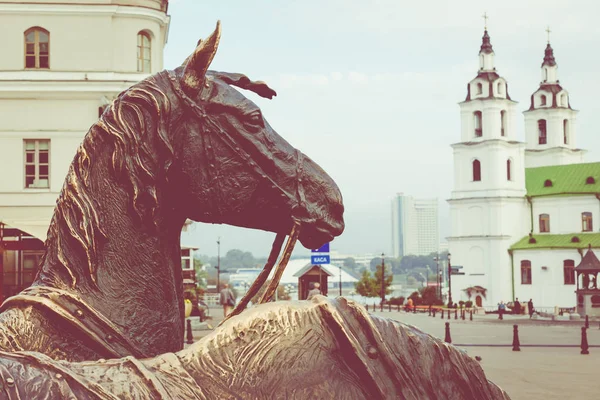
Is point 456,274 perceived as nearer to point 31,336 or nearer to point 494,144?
point 494,144

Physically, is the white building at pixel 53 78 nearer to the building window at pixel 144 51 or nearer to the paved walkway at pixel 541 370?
the building window at pixel 144 51

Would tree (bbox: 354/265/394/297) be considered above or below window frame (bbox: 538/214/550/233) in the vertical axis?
below

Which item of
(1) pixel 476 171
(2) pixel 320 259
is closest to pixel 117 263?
(2) pixel 320 259

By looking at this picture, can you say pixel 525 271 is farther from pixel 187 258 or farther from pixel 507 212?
pixel 187 258

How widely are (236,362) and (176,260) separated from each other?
1171 millimetres

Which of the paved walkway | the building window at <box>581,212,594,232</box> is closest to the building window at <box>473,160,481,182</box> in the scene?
the building window at <box>581,212,594,232</box>

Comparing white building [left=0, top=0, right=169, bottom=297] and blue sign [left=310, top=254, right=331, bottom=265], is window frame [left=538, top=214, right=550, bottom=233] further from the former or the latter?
blue sign [left=310, top=254, right=331, bottom=265]

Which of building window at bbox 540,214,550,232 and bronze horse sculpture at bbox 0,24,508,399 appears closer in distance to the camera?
bronze horse sculpture at bbox 0,24,508,399

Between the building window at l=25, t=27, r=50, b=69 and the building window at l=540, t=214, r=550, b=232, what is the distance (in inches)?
2517

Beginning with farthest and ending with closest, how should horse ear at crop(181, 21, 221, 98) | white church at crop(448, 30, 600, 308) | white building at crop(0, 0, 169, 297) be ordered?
white church at crop(448, 30, 600, 308) → white building at crop(0, 0, 169, 297) → horse ear at crop(181, 21, 221, 98)

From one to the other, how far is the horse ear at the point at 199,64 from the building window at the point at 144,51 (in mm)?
28396

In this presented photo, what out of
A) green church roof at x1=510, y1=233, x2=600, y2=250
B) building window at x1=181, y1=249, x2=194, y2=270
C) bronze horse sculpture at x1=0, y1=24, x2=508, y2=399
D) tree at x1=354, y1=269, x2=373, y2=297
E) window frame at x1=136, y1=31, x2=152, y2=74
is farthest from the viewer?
tree at x1=354, y1=269, x2=373, y2=297

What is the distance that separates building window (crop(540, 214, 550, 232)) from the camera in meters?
85.8

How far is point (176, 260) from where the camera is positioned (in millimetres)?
2951
